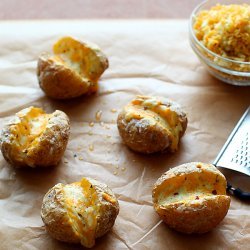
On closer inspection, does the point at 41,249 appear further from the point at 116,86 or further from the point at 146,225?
the point at 116,86

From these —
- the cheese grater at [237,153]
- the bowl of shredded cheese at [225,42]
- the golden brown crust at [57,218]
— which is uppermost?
the bowl of shredded cheese at [225,42]

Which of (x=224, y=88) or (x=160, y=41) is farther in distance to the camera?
(x=160, y=41)

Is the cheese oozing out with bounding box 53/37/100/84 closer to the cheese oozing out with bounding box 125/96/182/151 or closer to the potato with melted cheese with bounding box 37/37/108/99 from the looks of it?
the potato with melted cheese with bounding box 37/37/108/99

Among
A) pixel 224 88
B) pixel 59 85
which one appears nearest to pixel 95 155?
pixel 59 85

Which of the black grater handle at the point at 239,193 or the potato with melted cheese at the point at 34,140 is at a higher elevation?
the black grater handle at the point at 239,193

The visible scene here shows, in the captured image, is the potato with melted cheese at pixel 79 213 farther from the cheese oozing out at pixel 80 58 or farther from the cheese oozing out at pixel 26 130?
the cheese oozing out at pixel 80 58

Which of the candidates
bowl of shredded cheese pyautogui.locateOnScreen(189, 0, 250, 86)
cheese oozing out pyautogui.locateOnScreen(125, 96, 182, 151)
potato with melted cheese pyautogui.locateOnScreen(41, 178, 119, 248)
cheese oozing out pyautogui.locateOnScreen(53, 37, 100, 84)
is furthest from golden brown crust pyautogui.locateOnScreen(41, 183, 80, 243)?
bowl of shredded cheese pyautogui.locateOnScreen(189, 0, 250, 86)

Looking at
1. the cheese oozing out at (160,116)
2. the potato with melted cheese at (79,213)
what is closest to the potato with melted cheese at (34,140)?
the potato with melted cheese at (79,213)

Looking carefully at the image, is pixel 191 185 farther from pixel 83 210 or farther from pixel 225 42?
pixel 225 42
